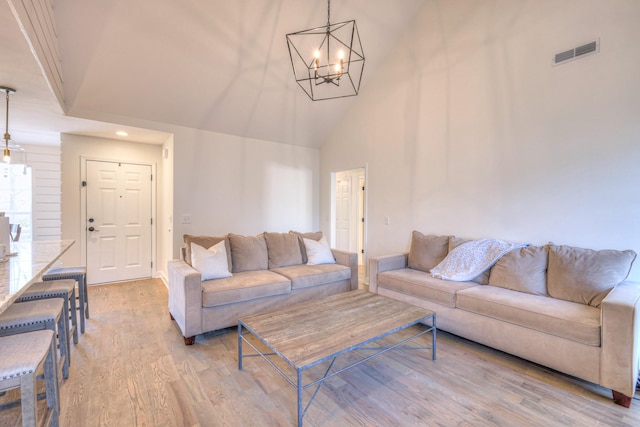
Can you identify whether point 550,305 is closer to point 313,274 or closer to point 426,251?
point 426,251

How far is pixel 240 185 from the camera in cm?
438

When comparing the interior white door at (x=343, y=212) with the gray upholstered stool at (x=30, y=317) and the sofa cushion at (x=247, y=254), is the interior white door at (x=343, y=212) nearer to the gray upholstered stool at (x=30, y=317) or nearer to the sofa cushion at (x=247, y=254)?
the sofa cushion at (x=247, y=254)

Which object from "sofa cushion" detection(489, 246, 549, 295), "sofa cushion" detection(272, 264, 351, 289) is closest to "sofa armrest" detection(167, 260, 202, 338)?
"sofa cushion" detection(272, 264, 351, 289)

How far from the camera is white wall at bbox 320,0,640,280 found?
236 centimetres

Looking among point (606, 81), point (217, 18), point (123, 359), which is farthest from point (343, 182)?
point (123, 359)

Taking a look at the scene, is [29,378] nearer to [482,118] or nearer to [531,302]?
[531,302]

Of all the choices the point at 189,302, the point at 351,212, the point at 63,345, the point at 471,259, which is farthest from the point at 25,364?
the point at 351,212

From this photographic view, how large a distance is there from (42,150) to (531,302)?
6741mm

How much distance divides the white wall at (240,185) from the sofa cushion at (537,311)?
10.1 feet

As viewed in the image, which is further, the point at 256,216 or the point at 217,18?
the point at 256,216

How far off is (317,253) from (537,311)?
7.36ft

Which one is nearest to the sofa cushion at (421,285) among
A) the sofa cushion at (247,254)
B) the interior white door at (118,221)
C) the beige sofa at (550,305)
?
the beige sofa at (550,305)

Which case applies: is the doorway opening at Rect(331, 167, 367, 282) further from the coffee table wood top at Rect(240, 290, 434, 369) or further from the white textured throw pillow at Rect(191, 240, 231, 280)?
the coffee table wood top at Rect(240, 290, 434, 369)

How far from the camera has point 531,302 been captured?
2.25m
